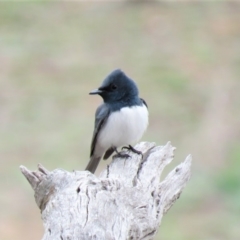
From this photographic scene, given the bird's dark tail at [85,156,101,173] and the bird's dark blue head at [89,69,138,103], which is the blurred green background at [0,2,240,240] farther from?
the bird's dark blue head at [89,69,138,103]

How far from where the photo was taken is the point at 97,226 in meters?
4.37

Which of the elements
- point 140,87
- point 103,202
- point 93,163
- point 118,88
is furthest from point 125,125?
point 140,87

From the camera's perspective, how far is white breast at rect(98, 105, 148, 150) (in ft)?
21.5

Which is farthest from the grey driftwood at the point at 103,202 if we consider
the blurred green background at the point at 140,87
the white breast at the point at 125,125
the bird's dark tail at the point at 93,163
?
the blurred green background at the point at 140,87

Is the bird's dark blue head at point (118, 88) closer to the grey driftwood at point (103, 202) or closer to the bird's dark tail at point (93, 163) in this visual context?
the bird's dark tail at point (93, 163)

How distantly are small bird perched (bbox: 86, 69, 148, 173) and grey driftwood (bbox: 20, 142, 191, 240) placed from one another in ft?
4.07

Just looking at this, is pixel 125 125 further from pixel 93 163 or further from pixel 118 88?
pixel 93 163

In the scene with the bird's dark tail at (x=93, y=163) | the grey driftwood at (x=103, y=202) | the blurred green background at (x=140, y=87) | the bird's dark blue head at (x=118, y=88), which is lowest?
the grey driftwood at (x=103, y=202)

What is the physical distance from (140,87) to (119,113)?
5530 millimetres

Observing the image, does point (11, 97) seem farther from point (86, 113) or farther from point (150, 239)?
point (150, 239)

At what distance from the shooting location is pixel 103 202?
459 cm

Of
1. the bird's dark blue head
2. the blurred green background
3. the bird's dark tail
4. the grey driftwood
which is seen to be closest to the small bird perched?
the bird's dark blue head

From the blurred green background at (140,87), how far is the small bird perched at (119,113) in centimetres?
260

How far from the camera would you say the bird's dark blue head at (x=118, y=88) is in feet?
21.2
